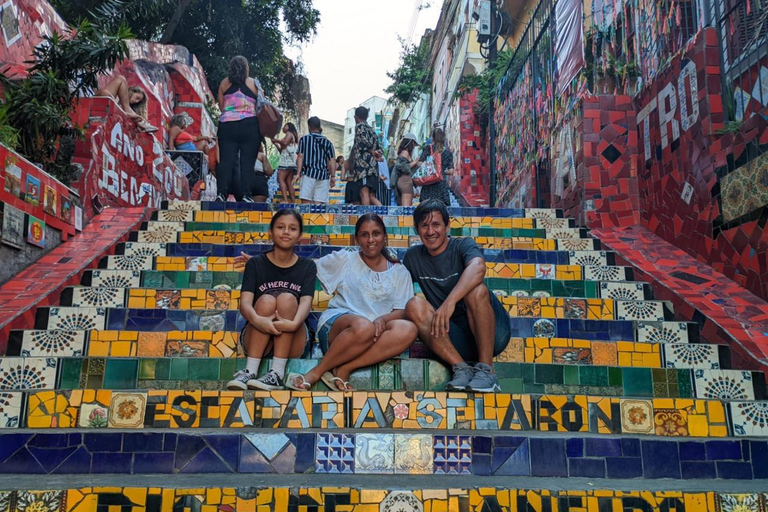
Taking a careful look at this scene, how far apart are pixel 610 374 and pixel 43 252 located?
3.80 m

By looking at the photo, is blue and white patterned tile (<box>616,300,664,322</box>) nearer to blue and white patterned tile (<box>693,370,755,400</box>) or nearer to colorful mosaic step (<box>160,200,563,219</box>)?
blue and white patterned tile (<box>693,370,755,400</box>)

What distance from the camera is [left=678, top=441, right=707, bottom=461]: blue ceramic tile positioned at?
2.89 m

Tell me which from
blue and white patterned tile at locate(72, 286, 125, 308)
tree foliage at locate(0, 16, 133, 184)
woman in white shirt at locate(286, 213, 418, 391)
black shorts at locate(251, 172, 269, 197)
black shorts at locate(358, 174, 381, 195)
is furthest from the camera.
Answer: black shorts at locate(358, 174, 381, 195)

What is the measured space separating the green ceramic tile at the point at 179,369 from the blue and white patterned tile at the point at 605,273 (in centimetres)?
289

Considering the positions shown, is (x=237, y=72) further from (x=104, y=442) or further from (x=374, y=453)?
(x=374, y=453)

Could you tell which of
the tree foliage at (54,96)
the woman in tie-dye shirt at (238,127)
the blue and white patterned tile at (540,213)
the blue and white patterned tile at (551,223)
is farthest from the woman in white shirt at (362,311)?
the woman in tie-dye shirt at (238,127)

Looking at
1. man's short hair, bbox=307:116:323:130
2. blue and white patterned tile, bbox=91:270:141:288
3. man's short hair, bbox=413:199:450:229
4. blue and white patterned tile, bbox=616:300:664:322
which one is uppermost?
man's short hair, bbox=307:116:323:130

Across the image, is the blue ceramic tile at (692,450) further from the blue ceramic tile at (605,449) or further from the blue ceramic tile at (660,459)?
the blue ceramic tile at (605,449)

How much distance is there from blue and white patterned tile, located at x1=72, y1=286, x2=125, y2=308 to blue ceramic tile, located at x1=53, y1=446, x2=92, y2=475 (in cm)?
173

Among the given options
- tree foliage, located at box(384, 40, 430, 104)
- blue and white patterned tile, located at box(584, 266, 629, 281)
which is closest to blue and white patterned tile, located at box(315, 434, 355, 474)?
blue and white patterned tile, located at box(584, 266, 629, 281)

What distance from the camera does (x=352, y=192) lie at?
28.0ft

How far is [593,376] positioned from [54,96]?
15.0ft

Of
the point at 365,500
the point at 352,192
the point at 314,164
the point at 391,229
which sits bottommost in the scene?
the point at 365,500

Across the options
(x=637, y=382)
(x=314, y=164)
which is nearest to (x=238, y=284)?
(x=637, y=382)
